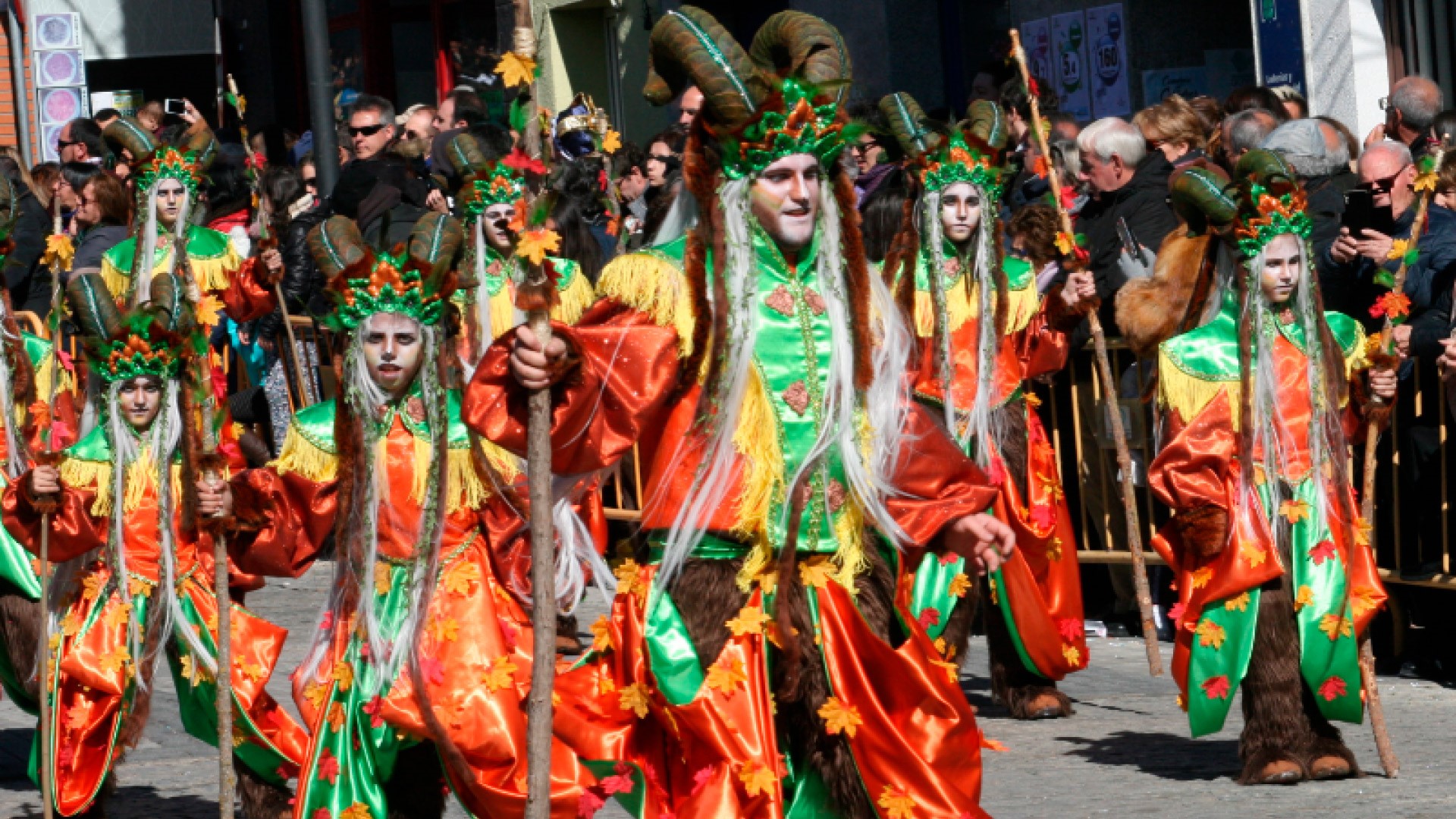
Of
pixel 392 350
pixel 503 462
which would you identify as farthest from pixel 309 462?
pixel 503 462

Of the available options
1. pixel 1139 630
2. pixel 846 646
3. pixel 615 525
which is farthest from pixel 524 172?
pixel 615 525

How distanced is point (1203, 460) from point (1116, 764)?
1093mm

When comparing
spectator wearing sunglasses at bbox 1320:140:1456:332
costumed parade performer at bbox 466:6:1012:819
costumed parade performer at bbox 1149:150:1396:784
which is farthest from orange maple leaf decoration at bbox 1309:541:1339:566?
costumed parade performer at bbox 466:6:1012:819

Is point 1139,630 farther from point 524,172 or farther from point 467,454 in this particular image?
point 524,172

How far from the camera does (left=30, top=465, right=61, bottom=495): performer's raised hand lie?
6926 mm

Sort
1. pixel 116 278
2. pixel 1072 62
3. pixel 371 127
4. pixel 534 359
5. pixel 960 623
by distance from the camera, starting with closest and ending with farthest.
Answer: pixel 534 359
pixel 960 623
pixel 116 278
pixel 371 127
pixel 1072 62

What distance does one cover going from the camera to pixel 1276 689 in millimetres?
7039

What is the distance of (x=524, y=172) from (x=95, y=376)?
10.2 ft

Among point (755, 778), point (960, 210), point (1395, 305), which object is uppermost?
point (960, 210)

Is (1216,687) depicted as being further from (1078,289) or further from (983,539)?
(983,539)

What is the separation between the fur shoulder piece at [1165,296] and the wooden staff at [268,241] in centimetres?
442

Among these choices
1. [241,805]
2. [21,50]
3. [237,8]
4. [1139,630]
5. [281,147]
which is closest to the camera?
[241,805]

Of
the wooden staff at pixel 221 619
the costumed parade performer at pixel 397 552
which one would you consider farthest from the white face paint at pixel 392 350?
the wooden staff at pixel 221 619

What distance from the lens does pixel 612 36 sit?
18125mm
